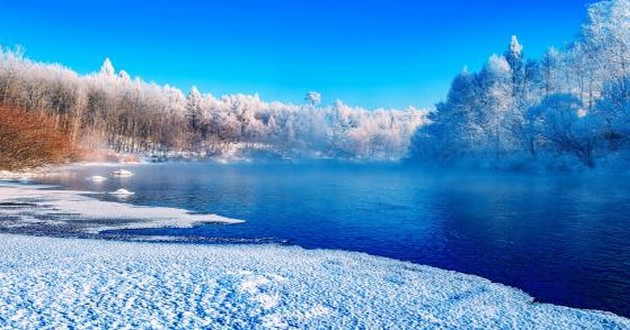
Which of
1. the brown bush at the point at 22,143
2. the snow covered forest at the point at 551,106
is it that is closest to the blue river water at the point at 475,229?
the brown bush at the point at 22,143

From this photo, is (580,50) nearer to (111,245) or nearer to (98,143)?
(111,245)

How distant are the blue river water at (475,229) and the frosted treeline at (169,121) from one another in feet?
216

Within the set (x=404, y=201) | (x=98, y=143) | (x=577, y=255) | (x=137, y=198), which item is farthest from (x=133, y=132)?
(x=577, y=255)

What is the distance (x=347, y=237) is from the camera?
1877 centimetres

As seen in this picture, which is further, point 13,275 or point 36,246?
point 36,246

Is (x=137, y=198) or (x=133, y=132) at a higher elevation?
(x=133, y=132)

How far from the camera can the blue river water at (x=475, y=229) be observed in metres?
13.0

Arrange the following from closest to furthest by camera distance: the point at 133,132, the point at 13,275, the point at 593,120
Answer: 1. the point at 13,275
2. the point at 593,120
3. the point at 133,132

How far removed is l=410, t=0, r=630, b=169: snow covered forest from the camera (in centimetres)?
5166

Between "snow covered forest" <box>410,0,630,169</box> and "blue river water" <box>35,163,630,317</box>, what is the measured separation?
17718 millimetres

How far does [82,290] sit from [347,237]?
10.9 m

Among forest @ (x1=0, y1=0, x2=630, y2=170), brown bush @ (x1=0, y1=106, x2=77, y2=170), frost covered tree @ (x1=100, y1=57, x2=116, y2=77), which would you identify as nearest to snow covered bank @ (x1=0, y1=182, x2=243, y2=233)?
brown bush @ (x1=0, y1=106, x2=77, y2=170)

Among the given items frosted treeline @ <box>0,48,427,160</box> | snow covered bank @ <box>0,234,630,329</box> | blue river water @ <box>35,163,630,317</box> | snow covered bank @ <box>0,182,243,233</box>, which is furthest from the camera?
frosted treeline @ <box>0,48,427,160</box>

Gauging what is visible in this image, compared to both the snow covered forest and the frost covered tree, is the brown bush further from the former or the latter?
→ the frost covered tree
